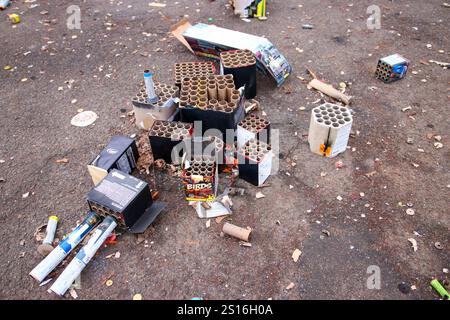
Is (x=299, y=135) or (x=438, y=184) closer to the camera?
(x=438, y=184)

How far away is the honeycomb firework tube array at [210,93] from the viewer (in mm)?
5512

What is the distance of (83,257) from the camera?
426 cm

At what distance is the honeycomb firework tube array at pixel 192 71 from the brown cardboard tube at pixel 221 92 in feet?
2.42

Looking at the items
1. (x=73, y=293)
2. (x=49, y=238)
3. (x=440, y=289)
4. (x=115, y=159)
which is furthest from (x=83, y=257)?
(x=440, y=289)

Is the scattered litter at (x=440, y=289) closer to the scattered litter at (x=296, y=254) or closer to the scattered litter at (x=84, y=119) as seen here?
the scattered litter at (x=296, y=254)

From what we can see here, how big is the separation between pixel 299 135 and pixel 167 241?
2877 mm

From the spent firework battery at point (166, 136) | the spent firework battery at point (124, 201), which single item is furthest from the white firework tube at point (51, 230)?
the spent firework battery at point (166, 136)

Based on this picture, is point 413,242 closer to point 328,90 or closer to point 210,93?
point 328,90

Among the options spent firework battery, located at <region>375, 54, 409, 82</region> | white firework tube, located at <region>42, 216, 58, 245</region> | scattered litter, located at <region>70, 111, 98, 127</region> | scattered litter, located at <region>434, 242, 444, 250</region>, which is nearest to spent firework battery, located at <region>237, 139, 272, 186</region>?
scattered litter, located at <region>434, 242, 444, 250</region>

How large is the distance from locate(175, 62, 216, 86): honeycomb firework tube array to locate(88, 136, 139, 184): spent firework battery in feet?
5.23

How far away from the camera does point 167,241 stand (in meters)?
4.62

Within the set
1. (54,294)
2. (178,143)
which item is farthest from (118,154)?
(54,294)
